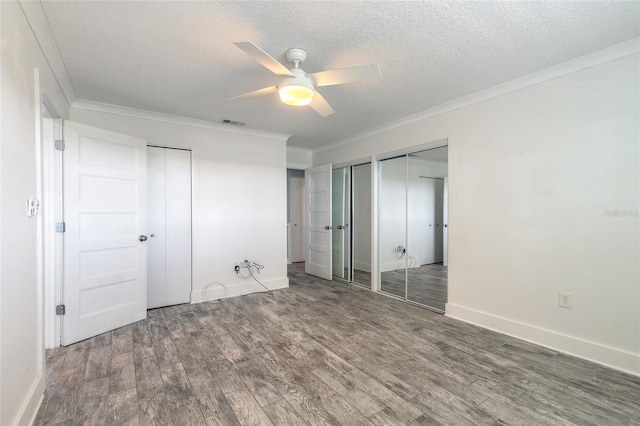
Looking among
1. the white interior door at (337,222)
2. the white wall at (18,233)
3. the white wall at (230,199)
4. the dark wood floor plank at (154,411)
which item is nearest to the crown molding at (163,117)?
the white wall at (230,199)

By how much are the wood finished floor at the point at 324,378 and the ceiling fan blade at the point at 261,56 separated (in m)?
2.20

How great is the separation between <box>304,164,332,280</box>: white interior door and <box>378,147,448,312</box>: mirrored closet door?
3.45ft

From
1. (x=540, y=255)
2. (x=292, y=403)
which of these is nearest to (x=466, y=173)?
(x=540, y=255)

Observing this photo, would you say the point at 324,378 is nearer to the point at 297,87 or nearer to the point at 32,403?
the point at 32,403

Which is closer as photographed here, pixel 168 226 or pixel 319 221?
pixel 168 226

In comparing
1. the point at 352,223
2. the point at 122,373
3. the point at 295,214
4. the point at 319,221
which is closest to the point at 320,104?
the point at 122,373

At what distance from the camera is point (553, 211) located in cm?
259

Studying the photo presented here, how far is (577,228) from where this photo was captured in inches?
96.7

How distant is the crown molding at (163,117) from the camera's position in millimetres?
3316

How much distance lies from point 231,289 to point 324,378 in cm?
248

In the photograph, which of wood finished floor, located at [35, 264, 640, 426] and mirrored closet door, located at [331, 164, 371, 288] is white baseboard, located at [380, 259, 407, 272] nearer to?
mirrored closet door, located at [331, 164, 371, 288]


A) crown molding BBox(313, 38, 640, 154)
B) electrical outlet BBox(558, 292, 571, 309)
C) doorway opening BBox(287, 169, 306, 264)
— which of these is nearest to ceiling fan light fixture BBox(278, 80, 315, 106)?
crown molding BBox(313, 38, 640, 154)

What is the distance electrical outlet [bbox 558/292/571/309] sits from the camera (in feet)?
8.20

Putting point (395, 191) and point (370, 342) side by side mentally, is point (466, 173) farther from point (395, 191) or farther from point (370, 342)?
point (370, 342)
